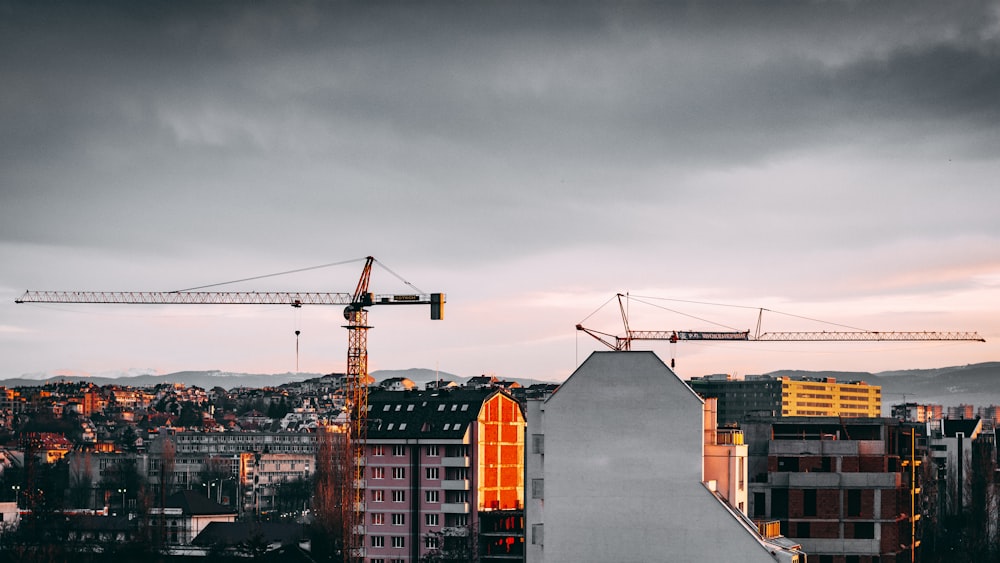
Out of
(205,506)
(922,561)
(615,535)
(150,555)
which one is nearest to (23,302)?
(205,506)

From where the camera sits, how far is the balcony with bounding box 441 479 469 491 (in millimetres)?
117375

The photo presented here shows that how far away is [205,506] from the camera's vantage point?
169625 mm

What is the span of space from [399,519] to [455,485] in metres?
6.00

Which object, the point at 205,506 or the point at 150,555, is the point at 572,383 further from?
the point at 205,506

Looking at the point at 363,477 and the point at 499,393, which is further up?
the point at 499,393

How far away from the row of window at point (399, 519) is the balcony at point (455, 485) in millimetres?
2592

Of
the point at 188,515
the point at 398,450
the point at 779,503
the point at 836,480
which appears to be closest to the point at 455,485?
the point at 398,450

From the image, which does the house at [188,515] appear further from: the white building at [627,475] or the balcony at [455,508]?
the white building at [627,475]

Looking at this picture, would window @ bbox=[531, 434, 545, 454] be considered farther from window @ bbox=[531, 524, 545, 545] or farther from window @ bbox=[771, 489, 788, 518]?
window @ bbox=[771, 489, 788, 518]

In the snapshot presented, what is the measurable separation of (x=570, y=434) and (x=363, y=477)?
203ft

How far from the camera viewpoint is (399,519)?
118 meters

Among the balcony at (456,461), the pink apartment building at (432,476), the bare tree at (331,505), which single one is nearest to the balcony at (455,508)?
the pink apartment building at (432,476)

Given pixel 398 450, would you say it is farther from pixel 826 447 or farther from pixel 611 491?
pixel 611 491

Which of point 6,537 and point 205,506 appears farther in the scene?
point 205,506
